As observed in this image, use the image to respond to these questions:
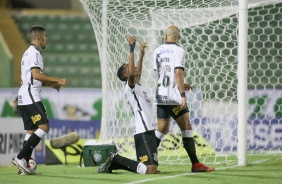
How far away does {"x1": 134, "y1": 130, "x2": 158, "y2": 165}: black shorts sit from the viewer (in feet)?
27.8

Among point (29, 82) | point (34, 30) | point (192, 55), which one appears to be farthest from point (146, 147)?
point (192, 55)

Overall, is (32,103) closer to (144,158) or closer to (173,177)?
(144,158)

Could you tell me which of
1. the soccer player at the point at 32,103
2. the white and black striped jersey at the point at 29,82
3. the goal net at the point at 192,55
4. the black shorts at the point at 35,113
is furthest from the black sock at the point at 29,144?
the goal net at the point at 192,55

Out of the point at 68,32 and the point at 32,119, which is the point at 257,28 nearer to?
the point at 32,119

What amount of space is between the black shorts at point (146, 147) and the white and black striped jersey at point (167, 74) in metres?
0.43

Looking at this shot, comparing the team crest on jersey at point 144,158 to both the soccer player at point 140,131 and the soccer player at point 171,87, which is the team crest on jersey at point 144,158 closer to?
the soccer player at point 140,131

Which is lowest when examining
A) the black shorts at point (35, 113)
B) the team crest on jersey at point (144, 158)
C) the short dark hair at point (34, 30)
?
the team crest on jersey at point (144, 158)

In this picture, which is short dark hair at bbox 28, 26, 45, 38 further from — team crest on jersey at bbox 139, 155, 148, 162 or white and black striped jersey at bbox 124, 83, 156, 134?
team crest on jersey at bbox 139, 155, 148, 162

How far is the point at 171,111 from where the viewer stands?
28.8 ft

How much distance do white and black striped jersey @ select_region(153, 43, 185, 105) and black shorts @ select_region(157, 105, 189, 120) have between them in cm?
6

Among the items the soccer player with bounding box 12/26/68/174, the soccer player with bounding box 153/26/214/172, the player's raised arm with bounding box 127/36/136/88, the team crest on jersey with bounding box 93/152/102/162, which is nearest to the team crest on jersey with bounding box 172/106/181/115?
the soccer player with bounding box 153/26/214/172

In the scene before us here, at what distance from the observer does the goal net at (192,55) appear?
10.9 meters

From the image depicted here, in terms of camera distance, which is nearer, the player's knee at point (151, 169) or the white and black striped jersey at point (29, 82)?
the player's knee at point (151, 169)

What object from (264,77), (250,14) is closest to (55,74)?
(264,77)
